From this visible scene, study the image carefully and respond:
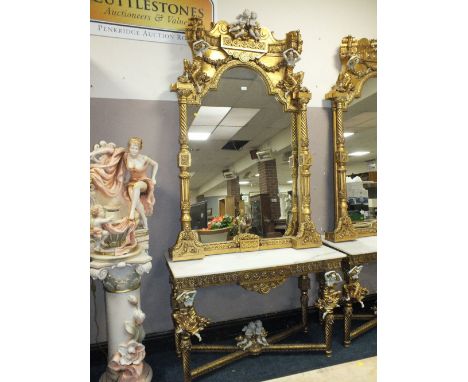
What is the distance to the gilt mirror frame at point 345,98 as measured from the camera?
9.23 ft

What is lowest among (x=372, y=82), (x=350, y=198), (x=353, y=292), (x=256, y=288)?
(x=353, y=292)

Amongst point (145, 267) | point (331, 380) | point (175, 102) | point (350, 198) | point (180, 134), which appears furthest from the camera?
point (350, 198)

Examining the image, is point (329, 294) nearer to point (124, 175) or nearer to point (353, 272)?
point (353, 272)

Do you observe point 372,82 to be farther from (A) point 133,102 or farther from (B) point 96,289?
(B) point 96,289

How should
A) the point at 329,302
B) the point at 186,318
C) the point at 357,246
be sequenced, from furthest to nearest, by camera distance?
the point at 357,246
the point at 329,302
the point at 186,318

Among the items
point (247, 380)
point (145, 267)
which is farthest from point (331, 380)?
point (145, 267)

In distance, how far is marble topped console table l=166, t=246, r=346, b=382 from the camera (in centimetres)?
195

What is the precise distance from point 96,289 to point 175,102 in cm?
176

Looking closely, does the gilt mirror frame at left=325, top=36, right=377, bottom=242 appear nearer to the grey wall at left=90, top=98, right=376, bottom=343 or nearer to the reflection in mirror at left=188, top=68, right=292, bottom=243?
the reflection in mirror at left=188, top=68, right=292, bottom=243

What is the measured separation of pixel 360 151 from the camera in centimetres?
288

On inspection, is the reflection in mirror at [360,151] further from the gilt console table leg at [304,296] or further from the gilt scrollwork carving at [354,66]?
the gilt console table leg at [304,296]

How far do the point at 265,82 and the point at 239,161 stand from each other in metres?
0.78

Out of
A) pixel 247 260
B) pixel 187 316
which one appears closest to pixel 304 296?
pixel 247 260

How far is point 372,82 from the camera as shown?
2.94 meters
